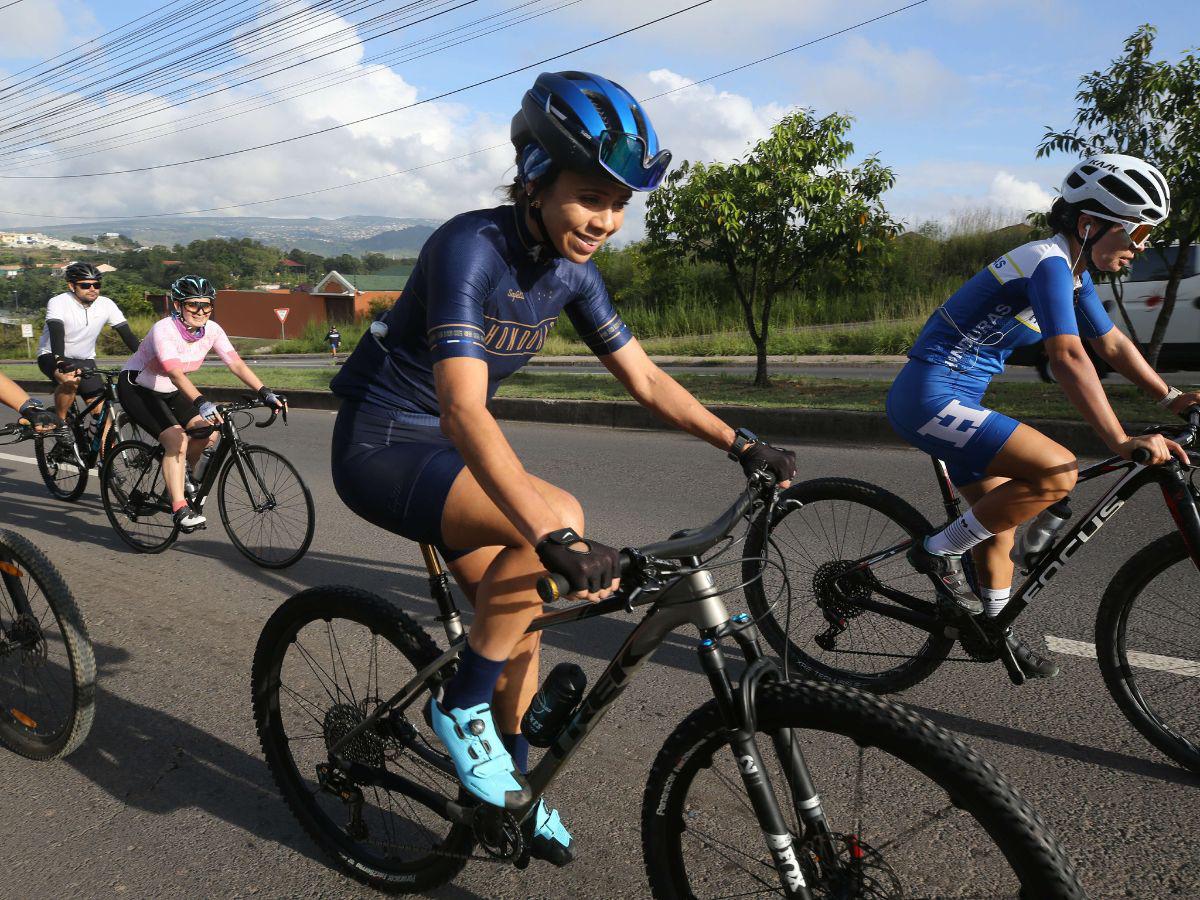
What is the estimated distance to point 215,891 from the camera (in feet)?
8.16

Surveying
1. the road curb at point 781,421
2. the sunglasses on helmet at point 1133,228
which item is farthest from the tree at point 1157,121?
the sunglasses on helmet at point 1133,228

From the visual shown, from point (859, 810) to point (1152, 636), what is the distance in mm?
1997

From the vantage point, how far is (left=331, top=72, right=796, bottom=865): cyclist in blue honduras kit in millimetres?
2010

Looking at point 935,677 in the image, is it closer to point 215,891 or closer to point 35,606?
point 215,891

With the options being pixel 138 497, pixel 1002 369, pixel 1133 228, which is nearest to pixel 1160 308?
pixel 1133 228

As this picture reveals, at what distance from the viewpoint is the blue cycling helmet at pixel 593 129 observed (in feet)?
6.53

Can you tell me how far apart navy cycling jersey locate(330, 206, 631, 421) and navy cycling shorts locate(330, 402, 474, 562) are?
0.05 m

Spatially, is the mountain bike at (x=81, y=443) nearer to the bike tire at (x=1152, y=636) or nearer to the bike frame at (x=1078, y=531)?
the bike frame at (x=1078, y=531)

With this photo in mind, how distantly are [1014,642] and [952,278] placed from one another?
24886mm

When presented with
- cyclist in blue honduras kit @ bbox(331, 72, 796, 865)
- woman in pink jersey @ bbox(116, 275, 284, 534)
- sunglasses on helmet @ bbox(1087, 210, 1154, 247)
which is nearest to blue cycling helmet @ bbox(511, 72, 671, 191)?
cyclist in blue honduras kit @ bbox(331, 72, 796, 865)

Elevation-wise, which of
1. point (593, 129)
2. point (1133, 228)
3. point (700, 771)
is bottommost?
point (700, 771)

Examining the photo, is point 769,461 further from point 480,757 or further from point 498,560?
point 480,757

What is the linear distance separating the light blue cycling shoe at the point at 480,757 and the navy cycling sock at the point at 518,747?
0.42ft

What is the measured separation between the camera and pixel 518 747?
231cm
